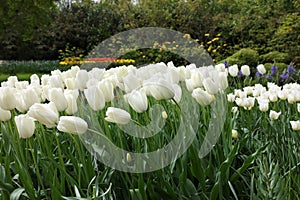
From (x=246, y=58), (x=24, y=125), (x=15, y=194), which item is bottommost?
(x=246, y=58)

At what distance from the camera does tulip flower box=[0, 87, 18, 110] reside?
1.29 m

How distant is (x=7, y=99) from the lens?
1.30 m

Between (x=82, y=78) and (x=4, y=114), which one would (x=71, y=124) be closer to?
(x=4, y=114)

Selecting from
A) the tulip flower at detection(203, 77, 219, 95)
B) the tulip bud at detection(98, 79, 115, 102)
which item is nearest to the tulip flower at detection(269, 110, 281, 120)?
the tulip flower at detection(203, 77, 219, 95)

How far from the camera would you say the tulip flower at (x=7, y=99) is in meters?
1.29

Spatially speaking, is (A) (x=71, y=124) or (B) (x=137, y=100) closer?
(A) (x=71, y=124)

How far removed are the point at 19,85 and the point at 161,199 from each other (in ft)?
3.15

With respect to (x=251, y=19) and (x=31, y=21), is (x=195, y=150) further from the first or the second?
(x=251, y=19)

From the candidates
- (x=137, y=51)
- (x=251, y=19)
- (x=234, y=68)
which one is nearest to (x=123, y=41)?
(x=137, y=51)

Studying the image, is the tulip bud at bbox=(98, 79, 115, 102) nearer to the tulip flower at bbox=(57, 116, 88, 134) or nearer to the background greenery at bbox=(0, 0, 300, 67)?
the tulip flower at bbox=(57, 116, 88, 134)

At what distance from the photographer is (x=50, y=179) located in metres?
1.35

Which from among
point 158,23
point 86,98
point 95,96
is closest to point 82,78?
point 86,98

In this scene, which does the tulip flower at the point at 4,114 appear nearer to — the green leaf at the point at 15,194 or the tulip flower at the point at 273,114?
the green leaf at the point at 15,194

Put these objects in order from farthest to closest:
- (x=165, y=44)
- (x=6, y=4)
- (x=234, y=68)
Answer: (x=165, y=44) < (x=6, y=4) < (x=234, y=68)
